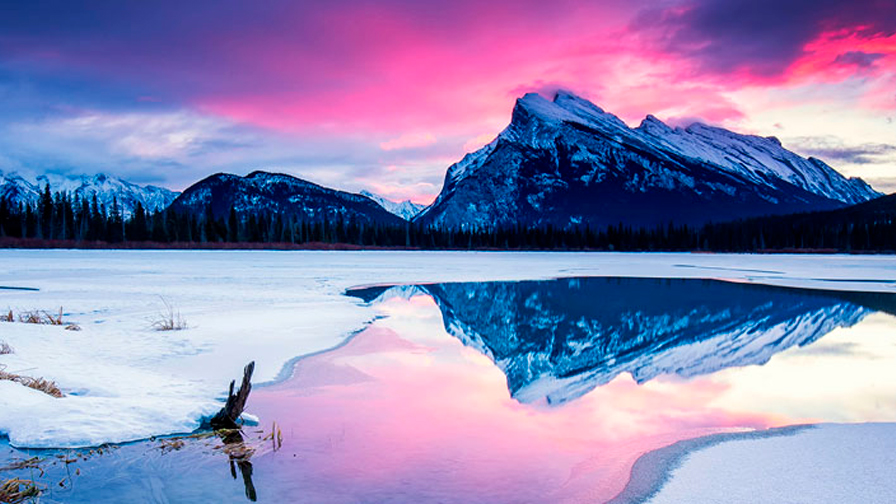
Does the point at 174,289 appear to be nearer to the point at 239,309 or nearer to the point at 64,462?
the point at 239,309

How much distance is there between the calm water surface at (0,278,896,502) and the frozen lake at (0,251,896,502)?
43mm

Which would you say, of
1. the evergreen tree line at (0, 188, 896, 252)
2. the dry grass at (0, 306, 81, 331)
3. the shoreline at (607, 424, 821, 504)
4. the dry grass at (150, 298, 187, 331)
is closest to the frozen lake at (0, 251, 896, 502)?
the shoreline at (607, 424, 821, 504)

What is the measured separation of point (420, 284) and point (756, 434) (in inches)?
1145

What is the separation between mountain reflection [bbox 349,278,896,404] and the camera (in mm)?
13266

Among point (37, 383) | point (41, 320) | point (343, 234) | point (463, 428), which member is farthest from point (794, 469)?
point (343, 234)

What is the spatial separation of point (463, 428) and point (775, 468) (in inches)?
157

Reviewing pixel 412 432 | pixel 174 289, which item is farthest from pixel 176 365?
pixel 174 289

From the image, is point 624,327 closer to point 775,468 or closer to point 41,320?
point 775,468

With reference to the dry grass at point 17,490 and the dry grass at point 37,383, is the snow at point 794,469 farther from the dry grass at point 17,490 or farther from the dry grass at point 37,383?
the dry grass at point 37,383

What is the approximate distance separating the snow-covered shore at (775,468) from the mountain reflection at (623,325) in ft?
11.1

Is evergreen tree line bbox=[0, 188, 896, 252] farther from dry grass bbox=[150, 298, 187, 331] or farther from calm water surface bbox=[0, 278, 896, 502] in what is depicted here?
calm water surface bbox=[0, 278, 896, 502]

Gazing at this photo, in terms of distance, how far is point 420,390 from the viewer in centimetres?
1091

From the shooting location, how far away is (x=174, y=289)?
2744 cm

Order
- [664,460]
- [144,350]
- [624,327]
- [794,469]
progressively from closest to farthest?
[794,469] < [664,460] < [144,350] < [624,327]
